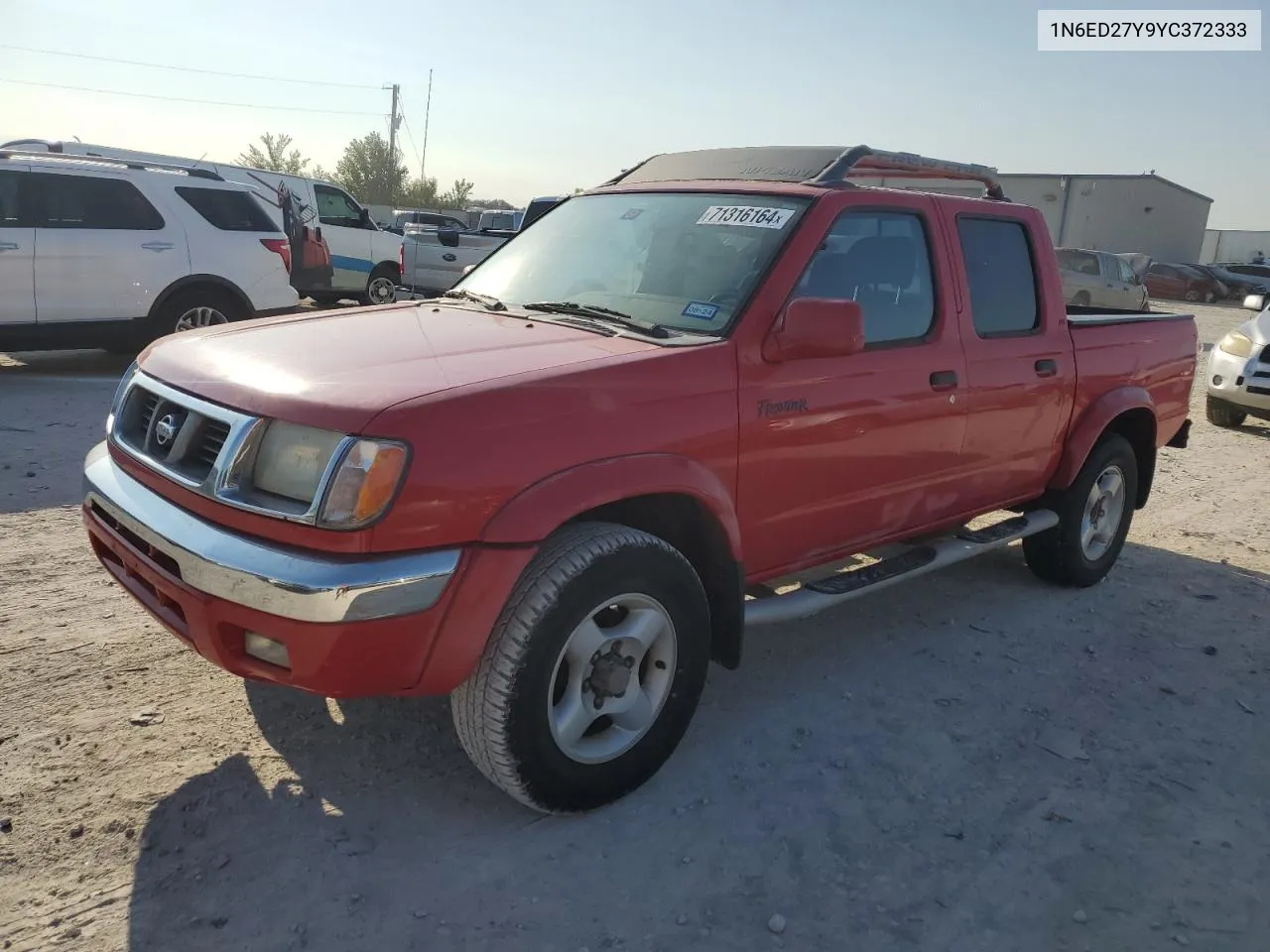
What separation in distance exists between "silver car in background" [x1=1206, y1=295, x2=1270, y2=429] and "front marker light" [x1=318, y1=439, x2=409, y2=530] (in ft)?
32.3

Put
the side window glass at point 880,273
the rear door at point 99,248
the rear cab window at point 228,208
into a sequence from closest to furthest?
the side window glass at point 880,273, the rear door at point 99,248, the rear cab window at point 228,208

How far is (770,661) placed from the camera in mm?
4051

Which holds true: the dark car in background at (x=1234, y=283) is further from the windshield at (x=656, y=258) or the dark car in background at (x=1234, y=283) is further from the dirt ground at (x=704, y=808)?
the windshield at (x=656, y=258)

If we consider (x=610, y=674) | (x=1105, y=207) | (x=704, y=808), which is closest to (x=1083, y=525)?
(x=704, y=808)

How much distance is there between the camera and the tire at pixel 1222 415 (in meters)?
10.1

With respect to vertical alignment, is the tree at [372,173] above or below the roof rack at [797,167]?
above

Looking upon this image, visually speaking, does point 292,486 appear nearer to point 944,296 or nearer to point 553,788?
point 553,788

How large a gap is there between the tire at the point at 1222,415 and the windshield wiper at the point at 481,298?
909cm

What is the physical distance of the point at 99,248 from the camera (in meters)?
8.43

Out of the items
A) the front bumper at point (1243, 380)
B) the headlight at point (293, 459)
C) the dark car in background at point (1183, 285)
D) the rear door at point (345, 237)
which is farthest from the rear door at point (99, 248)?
the dark car in background at point (1183, 285)

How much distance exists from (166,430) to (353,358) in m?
0.58

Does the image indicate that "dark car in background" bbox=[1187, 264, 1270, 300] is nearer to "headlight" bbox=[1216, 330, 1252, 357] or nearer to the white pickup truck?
"headlight" bbox=[1216, 330, 1252, 357]

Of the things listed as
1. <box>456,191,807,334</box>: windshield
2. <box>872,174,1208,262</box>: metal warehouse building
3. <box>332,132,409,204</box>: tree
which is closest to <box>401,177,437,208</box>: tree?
<box>332,132,409,204</box>: tree

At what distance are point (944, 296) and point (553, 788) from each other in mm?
2492
